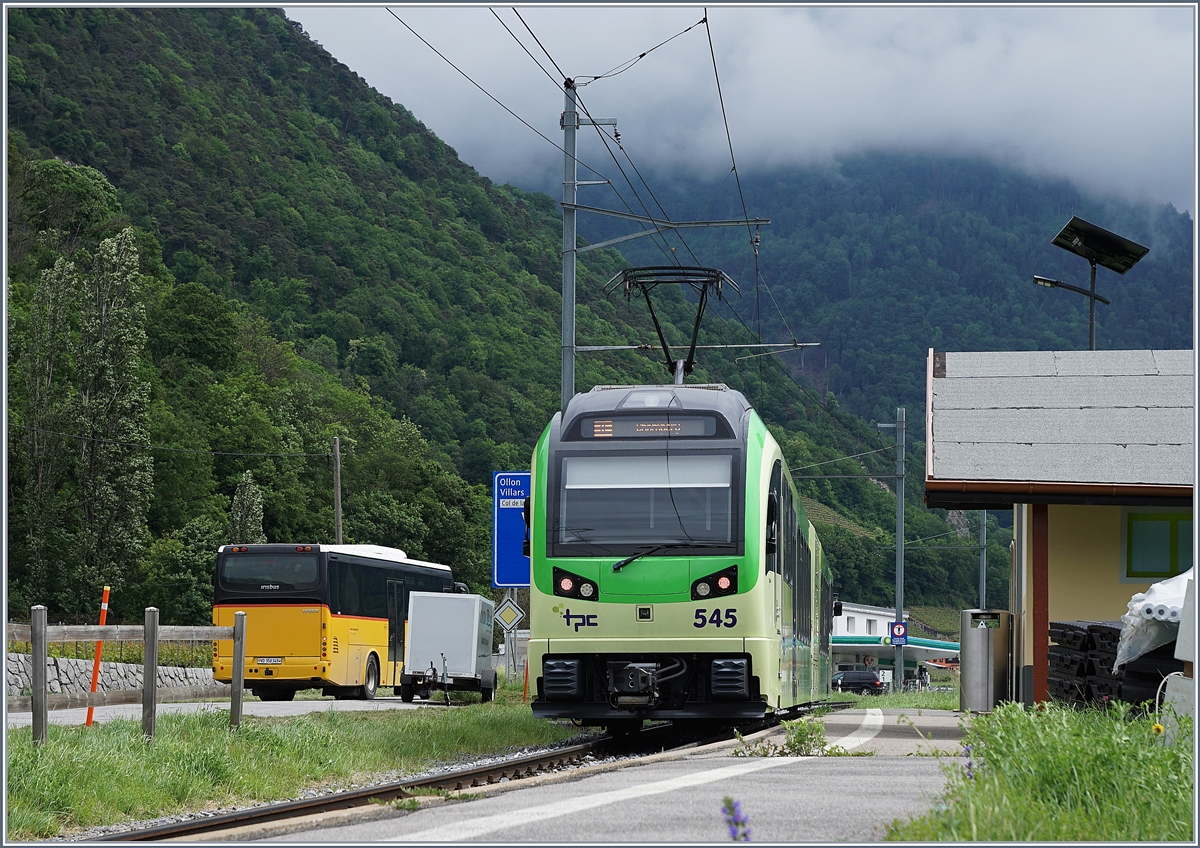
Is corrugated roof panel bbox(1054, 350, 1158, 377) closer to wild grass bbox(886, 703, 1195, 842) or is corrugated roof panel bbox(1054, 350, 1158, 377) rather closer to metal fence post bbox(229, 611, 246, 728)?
metal fence post bbox(229, 611, 246, 728)

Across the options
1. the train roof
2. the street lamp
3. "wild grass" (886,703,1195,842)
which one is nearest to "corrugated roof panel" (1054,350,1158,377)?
the street lamp

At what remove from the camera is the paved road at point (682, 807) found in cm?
638

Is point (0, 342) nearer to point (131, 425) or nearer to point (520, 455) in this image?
point (131, 425)

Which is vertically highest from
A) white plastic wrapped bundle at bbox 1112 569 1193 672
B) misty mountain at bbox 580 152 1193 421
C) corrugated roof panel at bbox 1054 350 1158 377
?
misty mountain at bbox 580 152 1193 421

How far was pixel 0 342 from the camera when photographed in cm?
771

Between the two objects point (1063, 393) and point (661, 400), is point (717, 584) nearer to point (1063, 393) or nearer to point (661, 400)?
point (661, 400)

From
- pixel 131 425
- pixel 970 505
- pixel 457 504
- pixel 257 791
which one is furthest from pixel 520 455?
pixel 257 791

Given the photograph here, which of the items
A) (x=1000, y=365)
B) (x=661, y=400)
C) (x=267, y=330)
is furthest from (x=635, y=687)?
(x=267, y=330)

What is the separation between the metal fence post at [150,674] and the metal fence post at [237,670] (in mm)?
850

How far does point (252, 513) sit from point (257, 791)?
4825cm

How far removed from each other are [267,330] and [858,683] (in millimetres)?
43342

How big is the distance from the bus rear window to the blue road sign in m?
7.53

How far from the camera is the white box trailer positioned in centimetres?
2836

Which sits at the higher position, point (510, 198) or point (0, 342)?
point (510, 198)
